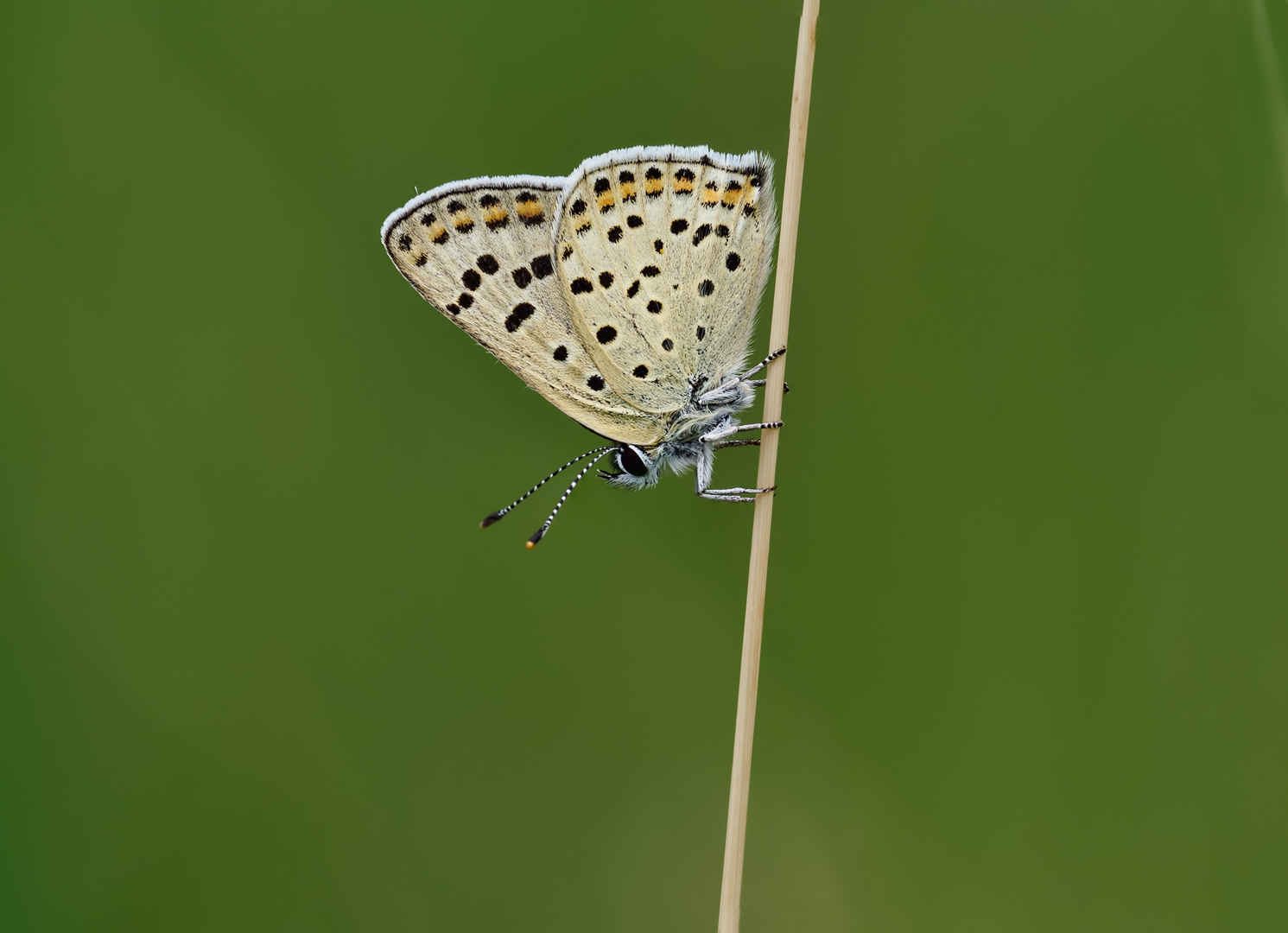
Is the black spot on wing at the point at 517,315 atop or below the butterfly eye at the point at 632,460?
atop

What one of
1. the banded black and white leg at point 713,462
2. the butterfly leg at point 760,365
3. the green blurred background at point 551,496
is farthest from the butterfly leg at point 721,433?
the green blurred background at point 551,496

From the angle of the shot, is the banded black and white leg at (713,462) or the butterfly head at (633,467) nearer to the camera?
the banded black and white leg at (713,462)

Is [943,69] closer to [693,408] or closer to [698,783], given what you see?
[693,408]

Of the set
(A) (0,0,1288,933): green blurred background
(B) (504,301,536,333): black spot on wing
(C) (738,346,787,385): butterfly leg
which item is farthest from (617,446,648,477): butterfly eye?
(A) (0,0,1288,933): green blurred background

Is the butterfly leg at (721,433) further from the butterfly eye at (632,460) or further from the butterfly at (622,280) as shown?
the butterfly eye at (632,460)

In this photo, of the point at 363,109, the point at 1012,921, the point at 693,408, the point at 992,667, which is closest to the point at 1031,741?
the point at 992,667

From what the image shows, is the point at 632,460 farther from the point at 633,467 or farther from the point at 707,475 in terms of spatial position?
the point at 707,475
